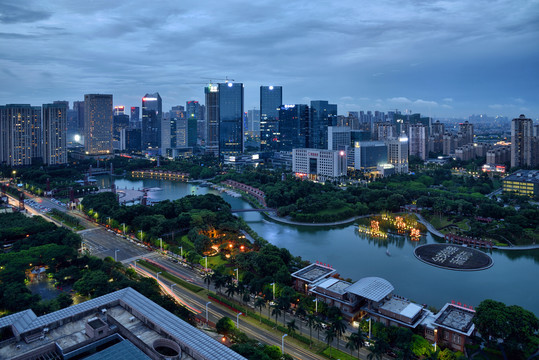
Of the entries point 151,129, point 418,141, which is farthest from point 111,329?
point 151,129

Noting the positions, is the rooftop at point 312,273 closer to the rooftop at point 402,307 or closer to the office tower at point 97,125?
the rooftop at point 402,307

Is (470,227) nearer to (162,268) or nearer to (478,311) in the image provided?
(478,311)

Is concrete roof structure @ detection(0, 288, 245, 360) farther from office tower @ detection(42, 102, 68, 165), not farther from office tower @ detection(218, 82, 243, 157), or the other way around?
office tower @ detection(218, 82, 243, 157)

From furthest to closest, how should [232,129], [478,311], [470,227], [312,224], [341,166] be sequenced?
[232,129] < [341,166] < [312,224] < [470,227] < [478,311]

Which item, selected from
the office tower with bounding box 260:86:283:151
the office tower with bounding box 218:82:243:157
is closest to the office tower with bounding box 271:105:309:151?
the office tower with bounding box 260:86:283:151

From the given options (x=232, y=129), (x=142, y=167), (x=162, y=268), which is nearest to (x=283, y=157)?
(x=232, y=129)
